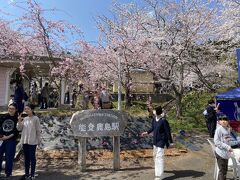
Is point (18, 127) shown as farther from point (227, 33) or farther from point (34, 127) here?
point (227, 33)

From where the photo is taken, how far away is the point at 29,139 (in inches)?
281

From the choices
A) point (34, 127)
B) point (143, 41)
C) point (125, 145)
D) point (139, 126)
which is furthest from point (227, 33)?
point (34, 127)

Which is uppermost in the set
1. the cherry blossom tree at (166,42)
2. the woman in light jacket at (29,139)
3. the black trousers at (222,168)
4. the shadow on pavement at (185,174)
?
the cherry blossom tree at (166,42)

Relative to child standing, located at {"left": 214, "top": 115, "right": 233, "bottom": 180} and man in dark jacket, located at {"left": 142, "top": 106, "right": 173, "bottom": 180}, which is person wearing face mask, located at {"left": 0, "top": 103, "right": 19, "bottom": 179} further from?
child standing, located at {"left": 214, "top": 115, "right": 233, "bottom": 180}

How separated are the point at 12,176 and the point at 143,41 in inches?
375

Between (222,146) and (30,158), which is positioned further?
(30,158)

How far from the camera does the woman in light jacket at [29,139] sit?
7.15 m

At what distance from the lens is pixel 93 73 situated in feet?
48.3

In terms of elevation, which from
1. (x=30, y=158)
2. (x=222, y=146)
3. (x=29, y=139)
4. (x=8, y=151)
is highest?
(x=29, y=139)

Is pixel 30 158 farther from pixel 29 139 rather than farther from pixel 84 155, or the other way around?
pixel 84 155

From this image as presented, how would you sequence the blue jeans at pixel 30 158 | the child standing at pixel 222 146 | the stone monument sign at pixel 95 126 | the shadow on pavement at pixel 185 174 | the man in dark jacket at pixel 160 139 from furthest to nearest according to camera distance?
the stone monument sign at pixel 95 126, the shadow on pavement at pixel 185 174, the man in dark jacket at pixel 160 139, the blue jeans at pixel 30 158, the child standing at pixel 222 146

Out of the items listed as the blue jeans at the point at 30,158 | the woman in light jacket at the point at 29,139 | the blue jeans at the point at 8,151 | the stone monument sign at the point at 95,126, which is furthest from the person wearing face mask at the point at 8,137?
the stone monument sign at the point at 95,126

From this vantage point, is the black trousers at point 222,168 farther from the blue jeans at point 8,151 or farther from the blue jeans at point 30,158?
the blue jeans at point 8,151

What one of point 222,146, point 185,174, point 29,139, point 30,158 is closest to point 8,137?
point 29,139
